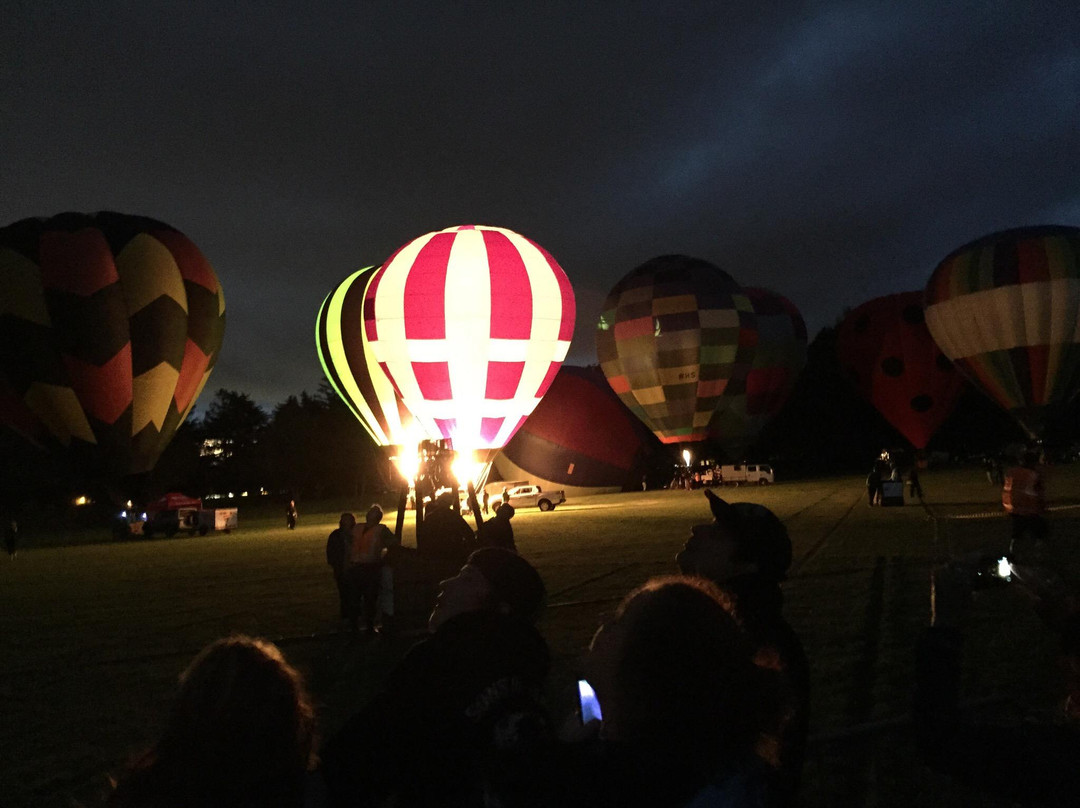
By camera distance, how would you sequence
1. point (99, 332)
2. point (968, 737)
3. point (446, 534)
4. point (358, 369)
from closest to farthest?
1. point (968, 737)
2. point (446, 534)
3. point (99, 332)
4. point (358, 369)

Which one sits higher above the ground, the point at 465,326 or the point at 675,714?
the point at 465,326

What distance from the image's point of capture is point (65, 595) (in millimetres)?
12164

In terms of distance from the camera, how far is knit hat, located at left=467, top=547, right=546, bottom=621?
7.40 feet

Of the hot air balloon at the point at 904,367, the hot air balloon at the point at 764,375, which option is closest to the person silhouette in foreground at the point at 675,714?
the hot air balloon at the point at 904,367

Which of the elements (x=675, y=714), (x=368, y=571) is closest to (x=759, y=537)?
→ (x=675, y=714)

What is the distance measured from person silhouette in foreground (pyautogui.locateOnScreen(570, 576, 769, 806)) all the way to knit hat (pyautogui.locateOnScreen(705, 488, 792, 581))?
2.75 ft

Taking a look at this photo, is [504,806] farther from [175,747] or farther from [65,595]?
[65,595]

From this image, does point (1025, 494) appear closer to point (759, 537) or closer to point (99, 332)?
point (759, 537)

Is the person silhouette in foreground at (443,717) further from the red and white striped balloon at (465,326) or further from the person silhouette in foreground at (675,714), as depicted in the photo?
the red and white striped balloon at (465,326)

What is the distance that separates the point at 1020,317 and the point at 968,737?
25231 mm

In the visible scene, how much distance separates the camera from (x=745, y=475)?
1564 inches

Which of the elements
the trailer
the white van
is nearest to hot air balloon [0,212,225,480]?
the trailer

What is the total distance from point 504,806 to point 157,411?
23514 millimetres

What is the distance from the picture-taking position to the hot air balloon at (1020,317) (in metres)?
23.2
